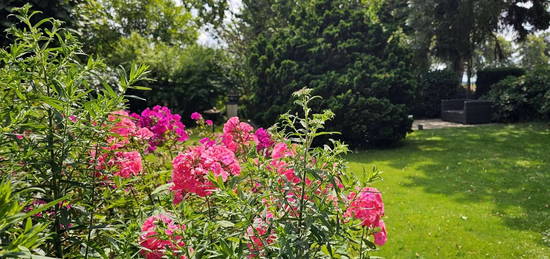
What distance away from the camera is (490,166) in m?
7.43

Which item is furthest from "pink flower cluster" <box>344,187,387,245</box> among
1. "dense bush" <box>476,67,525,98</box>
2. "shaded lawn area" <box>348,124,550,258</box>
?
"dense bush" <box>476,67,525,98</box>

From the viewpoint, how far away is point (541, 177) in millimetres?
6523

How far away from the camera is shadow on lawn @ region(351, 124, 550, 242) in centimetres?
528

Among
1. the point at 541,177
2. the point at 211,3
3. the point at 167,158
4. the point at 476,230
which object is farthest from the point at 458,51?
the point at 167,158

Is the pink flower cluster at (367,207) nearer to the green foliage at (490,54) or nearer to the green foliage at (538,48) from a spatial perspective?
the green foliage at (490,54)

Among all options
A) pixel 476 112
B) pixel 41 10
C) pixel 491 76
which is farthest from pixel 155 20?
pixel 491 76

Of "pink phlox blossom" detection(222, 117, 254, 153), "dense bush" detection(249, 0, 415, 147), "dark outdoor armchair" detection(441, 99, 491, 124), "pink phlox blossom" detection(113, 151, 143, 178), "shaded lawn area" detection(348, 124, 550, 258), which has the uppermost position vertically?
"dense bush" detection(249, 0, 415, 147)

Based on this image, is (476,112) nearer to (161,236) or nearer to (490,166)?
(490,166)

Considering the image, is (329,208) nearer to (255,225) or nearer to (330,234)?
(330,234)

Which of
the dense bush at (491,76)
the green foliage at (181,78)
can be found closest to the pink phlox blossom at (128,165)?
the green foliage at (181,78)

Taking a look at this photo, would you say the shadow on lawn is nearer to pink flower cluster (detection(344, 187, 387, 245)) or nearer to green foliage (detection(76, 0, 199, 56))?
pink flower cluster (detection(344, 187, 387, 245))

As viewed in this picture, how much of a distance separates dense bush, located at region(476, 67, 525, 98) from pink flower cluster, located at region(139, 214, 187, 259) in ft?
57.0

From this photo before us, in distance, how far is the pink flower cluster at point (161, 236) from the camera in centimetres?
124

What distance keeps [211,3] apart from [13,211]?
47.5 feet
